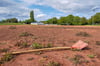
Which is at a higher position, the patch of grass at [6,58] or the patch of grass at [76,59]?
the patch of grass at [6,58]

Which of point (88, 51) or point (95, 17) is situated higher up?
point (95, 17)

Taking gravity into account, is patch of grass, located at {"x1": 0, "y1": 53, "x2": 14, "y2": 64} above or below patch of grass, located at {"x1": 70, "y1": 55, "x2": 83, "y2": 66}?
above

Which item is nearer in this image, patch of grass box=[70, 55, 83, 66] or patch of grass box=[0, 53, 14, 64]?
patch of grass box=[0, 53, 14, 64]

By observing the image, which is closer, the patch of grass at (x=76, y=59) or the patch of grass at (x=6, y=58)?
the patch of grass at (x=6, y=58)

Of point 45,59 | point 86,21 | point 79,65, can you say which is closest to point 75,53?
point 79,65

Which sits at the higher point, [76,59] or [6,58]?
[6,58]

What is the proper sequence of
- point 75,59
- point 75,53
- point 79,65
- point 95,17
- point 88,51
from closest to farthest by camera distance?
1. point 79,65
2. point 75,59
3. point 75,53
4. point 88,51
5. point 95,17

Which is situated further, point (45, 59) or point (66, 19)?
point (66, 19)

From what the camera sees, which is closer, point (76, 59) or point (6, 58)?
point (6, 58)

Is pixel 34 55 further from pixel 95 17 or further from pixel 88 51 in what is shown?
pixel 95 17

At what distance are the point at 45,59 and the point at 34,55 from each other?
0.60 meters

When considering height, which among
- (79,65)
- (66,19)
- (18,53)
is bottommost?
(79,65)

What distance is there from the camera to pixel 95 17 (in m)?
62.2

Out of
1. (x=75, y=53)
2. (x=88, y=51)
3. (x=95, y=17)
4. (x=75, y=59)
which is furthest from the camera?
(x=95, y=17)
